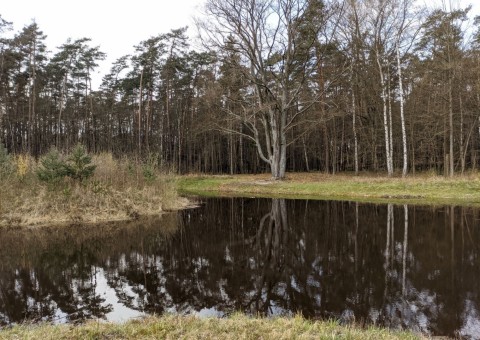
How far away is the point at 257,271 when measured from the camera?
272 inches

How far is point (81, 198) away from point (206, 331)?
1133cm

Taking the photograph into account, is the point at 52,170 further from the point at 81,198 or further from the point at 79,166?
the point at 81,198

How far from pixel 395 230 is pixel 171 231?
22.3 ft

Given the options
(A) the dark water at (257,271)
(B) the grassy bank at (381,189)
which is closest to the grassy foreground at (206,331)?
(A) the dark water at (257,271)

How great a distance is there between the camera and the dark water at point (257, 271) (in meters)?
5.12

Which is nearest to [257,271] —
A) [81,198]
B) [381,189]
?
[81,198]

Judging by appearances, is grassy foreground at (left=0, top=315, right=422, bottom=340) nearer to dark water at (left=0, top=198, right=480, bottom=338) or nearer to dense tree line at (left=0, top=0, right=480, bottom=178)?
dark water at (left=0, top=198, right=480, bottom=338)

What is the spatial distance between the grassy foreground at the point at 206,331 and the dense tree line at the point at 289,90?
1681cm

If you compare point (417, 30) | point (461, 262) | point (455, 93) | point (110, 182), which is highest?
point (417, 30)

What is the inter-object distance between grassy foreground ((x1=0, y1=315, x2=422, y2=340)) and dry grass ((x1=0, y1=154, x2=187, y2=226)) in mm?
9452

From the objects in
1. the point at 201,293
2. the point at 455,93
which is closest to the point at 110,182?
the point at 201,293

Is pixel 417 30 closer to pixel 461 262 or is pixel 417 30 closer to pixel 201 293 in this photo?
pixel 461 262

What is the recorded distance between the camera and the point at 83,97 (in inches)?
2034

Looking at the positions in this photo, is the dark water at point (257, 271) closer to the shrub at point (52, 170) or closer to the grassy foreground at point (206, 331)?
the grassy foreground at point (206, 331)
